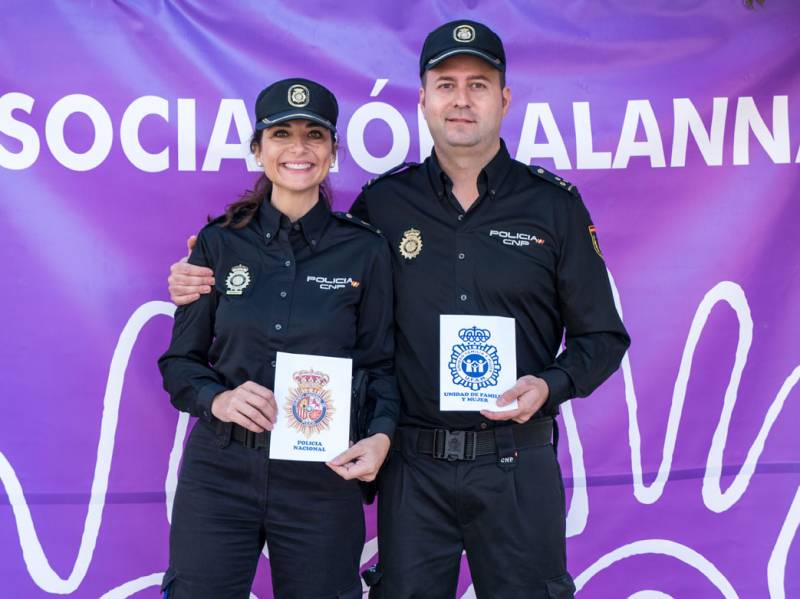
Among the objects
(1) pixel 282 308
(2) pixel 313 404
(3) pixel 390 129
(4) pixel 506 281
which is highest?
(3) pixel 390 129

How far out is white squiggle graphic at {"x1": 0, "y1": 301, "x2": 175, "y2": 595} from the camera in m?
3.47

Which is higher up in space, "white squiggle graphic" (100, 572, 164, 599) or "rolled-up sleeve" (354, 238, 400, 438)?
"rolled-up sleeve" (354, 238, 400, 438)

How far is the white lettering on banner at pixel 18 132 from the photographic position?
11.4 feet

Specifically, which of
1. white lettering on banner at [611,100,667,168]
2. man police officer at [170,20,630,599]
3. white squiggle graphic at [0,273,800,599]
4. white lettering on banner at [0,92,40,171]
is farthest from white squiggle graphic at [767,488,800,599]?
white lettering on banner at [0,92,40,171]

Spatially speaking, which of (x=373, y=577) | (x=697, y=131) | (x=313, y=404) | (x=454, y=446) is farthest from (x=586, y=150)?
(x=373, y=577)

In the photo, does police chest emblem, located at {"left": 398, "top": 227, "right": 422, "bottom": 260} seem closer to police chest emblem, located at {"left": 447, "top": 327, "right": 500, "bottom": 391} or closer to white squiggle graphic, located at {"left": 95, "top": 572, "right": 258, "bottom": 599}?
police chest emblem, located at {"left": 447, "top": 327, "right": 500, "bottom": 391}

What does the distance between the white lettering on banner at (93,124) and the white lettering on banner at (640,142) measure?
77.2 inches

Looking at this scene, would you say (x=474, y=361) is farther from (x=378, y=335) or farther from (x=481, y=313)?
(x=378, y=335)

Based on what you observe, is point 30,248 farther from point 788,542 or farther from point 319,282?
point 788,542

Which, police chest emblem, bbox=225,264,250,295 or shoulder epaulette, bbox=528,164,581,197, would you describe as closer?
police chest emblem, bbox=225,264,250,295

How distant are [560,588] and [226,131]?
2061 mm

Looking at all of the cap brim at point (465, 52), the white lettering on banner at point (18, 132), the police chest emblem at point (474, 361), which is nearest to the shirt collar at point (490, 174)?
the cap brim at point (465, 52)

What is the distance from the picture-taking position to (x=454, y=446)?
2.69m

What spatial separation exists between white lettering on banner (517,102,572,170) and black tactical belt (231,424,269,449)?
1.66 metres
